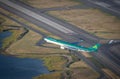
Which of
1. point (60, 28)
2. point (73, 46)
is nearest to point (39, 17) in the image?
point (60, 28)

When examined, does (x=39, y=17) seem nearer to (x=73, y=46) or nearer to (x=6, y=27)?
(x=6, y=27)

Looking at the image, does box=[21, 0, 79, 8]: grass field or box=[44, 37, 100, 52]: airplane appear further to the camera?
box=[21, 0, 79, 8]: grass field

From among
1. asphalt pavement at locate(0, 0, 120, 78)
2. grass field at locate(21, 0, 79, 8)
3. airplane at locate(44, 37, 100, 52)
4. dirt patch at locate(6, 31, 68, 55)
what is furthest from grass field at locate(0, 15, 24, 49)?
grass field at locate(21, 0, 79, 8)

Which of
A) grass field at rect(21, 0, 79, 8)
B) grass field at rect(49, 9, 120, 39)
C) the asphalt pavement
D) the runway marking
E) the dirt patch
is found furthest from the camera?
grass field at rect(21, 0, 79, 8)

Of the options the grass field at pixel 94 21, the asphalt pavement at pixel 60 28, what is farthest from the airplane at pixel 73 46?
the grass field at pixel 94 21

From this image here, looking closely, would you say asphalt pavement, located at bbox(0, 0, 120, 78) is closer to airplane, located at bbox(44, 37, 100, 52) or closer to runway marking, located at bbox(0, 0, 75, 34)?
runway marking, located at bbox(0, 0, 75, 34)

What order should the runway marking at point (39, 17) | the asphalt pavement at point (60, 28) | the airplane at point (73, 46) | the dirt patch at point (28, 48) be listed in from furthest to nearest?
the runway marking at point (39, 17)
the airplane at point (73, 46)
the dirt patch at point (28, 48)
the asphalt pavement at point (60, 28)

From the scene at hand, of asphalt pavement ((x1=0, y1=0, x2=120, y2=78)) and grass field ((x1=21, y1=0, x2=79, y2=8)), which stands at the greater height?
grass field ((x1=21, y1=0, x2=79, y2=8))

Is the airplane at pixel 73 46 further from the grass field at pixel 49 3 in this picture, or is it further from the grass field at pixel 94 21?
the grass field at pixel 49 3
